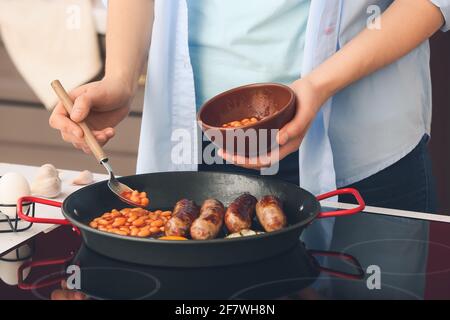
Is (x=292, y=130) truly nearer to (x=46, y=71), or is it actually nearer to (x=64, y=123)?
(x=64, y=123)

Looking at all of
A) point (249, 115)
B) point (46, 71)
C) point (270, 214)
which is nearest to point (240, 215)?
point (270, 214)

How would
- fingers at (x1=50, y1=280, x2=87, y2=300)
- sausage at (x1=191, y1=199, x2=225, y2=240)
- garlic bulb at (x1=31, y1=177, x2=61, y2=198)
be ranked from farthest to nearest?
garlic bulb at (x1=31, y1=177, x2=61, y2=198) < sausage at (x1=191, y1=199, x2=225, y2=240) < fingers at (x1=50, y1=280, x2=87, y2=300)

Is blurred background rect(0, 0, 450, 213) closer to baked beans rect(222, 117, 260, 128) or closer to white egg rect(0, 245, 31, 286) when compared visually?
baked beans rect(222, 117, 260, 128)

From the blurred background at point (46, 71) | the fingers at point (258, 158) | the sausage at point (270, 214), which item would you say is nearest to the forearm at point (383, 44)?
the fingers at point (258, 158)

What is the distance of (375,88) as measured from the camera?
4.41ft

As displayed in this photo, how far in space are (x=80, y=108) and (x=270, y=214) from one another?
1.25 ft

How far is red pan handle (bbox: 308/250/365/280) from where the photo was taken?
911 mm

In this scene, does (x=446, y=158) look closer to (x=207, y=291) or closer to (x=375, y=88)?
(x=375, y=88)

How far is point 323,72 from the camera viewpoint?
123 centimetres

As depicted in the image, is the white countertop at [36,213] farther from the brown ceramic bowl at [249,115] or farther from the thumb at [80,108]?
the brown ceramic bowl at [249,115]

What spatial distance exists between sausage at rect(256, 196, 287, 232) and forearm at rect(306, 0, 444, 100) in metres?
0.27

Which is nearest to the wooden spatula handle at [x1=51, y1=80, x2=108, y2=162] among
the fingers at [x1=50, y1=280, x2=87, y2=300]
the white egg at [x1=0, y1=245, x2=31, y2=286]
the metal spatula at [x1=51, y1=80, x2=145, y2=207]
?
the metal spatula at [x1=51, y1=80, x2=145, y2=207]

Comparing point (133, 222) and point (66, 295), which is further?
point (133, 222)
